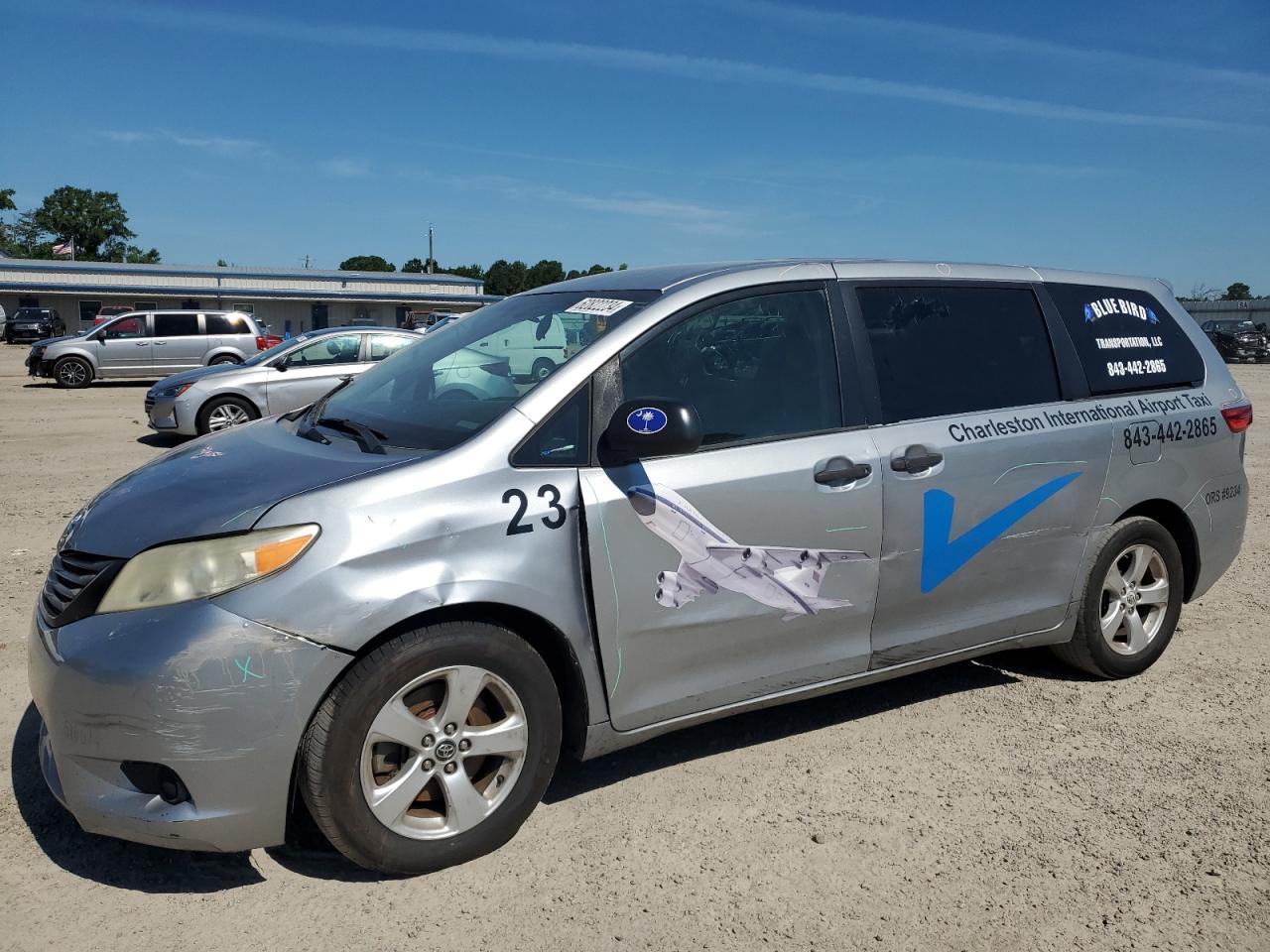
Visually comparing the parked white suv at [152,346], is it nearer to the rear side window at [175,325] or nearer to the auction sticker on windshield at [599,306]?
the rear side window at [175,325]

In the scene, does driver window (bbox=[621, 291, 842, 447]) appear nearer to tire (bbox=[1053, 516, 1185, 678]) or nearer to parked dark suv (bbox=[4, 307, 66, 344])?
tire (bbox=[1053, 516, 1185, 678])

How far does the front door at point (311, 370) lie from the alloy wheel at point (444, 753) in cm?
1004

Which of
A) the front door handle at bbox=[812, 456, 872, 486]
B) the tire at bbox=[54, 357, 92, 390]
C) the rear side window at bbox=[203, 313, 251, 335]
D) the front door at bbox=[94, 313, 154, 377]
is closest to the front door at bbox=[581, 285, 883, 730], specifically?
the front door handle at bbox=[812, 456, 872, 486]

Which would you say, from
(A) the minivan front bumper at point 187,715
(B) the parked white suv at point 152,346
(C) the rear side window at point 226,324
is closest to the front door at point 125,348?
(B) the parked white suv at point 152,346

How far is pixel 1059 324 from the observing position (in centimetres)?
442

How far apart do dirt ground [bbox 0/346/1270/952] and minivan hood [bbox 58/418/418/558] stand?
101cm

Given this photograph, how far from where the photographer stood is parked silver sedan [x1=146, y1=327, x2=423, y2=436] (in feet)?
40.6

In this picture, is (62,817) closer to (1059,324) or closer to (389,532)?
(389,532)

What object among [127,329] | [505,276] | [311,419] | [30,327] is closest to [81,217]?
[505,276]

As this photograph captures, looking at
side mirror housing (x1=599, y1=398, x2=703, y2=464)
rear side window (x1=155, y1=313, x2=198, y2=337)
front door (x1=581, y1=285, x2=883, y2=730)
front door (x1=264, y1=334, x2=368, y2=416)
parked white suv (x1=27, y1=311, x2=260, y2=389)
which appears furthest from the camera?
rear side window (x1=155, y1=313, x2=198, y2=337)

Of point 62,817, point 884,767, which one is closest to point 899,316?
point 884,767

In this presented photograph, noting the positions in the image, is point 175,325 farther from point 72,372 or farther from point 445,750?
point 445,750

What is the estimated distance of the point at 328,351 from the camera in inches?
530

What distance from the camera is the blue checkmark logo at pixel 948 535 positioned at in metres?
3.77
